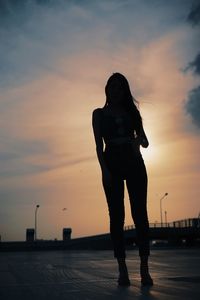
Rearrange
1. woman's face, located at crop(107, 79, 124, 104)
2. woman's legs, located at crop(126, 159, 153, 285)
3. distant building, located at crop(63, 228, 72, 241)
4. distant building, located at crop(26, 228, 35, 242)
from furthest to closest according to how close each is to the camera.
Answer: distant building, located at crop(63, 228, 72, 241) → distant building, located at crop(26, 228, 35, 242) → woman's face, located at crop(107, 79, 124, 104) → woman's legs, located at crop(126, 159, 153, 285)

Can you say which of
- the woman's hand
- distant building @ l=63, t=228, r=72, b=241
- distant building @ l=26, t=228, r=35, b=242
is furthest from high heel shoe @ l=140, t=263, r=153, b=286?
distant building @ l=63, t=228, r=72, b=241

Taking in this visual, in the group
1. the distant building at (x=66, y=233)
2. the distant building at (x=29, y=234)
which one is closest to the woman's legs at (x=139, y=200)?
the distant building at (x=29, y=234)

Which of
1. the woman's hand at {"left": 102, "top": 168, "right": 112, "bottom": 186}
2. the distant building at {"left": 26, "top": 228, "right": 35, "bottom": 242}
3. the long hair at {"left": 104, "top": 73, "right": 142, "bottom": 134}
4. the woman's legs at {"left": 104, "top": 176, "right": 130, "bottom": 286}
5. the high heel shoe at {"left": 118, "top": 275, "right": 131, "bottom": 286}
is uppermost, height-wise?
the distant building at {"left": 26, "top": 228, "right": 35, "bottom": 242}

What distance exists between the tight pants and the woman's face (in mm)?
559

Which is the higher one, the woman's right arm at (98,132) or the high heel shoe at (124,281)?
the woman's right arm at (98,132)

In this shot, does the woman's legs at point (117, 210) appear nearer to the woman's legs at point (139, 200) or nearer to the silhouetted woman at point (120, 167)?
the silhouetted woman at point (120, 167)

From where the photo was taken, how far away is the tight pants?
4965 mm

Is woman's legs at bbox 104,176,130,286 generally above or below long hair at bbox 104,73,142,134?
below

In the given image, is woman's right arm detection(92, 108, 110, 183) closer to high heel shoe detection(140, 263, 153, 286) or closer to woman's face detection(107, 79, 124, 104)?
woman's face detection(107, 79, 124, 104)

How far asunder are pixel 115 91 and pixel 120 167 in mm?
856

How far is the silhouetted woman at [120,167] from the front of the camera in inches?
196

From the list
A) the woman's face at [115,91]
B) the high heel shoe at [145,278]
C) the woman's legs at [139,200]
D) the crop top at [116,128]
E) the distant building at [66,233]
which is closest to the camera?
the high heel shoe at [145,278]

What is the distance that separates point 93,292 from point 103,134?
1.85 m

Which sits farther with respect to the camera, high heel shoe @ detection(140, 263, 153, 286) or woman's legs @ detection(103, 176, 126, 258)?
woman's legs @ detection(103, 176, 126, 258)
